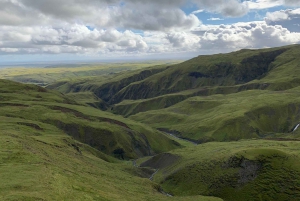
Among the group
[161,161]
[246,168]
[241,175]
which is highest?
[246,168]

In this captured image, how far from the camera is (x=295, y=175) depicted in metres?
98.3

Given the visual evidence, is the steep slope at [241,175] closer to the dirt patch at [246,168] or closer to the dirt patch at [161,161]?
the dirt patch at [246,168]

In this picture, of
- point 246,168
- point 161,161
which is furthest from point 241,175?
point 161,161

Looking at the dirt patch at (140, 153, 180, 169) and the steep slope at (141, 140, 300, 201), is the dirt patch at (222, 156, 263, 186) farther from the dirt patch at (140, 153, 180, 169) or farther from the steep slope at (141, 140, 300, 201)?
the dirt patch at (140, 153, 180, 169)

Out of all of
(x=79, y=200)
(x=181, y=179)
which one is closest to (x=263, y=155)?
(x=181, y=179)

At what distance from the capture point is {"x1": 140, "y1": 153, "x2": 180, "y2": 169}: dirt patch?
144637 millimetres

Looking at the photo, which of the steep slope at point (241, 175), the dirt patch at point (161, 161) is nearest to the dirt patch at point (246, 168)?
the steep slope at point (241, 175)

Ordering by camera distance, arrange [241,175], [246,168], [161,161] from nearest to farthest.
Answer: [241,175], [246,168], [161,161]

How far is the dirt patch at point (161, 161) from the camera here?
145m

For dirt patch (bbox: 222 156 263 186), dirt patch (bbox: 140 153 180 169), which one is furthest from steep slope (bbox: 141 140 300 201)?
dirt patch (bbox: 140 153 180 169)

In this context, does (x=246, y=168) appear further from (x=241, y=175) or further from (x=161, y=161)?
(x=161, y=161)

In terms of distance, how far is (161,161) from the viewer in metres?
150

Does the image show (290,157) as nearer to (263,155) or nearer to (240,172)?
(263,155)

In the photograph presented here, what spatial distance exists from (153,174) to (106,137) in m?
53.9
